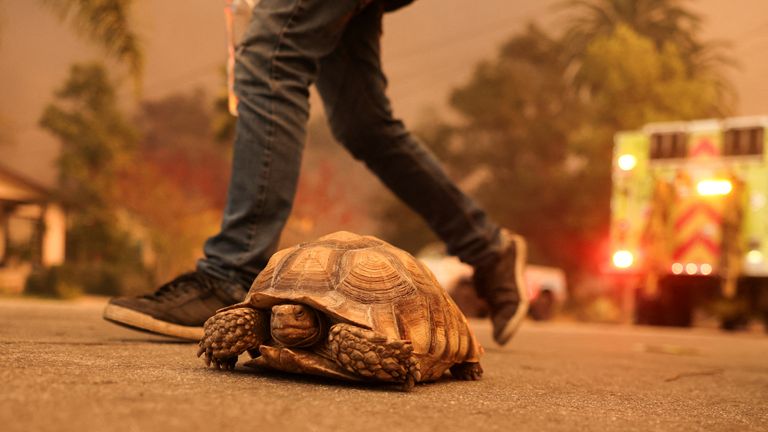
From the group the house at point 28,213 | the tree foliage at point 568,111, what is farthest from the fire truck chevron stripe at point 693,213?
the house at point 28,213

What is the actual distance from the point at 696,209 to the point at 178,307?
7.62m

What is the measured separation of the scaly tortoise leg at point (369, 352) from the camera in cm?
151

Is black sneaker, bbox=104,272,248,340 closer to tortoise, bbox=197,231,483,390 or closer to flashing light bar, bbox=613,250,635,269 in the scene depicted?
tortoise, bbox=197,231,483,390

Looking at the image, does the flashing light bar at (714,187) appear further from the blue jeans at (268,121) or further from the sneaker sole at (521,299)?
the blue jeans at (268,121)

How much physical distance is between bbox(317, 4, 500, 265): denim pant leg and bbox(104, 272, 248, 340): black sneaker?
0.86 m

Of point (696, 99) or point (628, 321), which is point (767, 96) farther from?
point (628, 321)

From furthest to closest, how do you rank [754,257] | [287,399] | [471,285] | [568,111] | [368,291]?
1. [568,111]
2. [471,285]
3. [754,257]
4. [368,291]
5. [287,399]

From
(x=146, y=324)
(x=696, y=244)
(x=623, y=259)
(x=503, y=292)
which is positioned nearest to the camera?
(x=146, y=324)

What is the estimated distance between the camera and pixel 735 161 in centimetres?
846

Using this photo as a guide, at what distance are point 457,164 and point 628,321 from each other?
1394cm

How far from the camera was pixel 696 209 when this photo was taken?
344 inches

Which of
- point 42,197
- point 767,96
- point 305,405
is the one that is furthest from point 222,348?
point 767,96

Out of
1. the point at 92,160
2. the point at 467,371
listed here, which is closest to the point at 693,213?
the point at 467,371

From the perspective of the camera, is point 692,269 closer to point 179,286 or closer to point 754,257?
point 754,257
